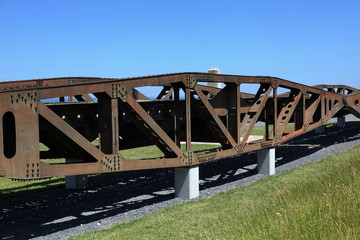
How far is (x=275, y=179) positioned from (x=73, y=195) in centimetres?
760

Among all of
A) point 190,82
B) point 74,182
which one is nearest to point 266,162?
point 190,82

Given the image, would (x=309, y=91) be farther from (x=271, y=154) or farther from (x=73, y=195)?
Answer: (x=73, y=195)

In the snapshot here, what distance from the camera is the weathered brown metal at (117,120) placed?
8.09 meters

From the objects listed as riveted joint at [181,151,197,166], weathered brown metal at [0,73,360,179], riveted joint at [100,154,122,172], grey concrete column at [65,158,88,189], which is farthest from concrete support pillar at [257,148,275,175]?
riveted joint at [100,154,122,172]

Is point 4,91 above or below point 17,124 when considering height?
above

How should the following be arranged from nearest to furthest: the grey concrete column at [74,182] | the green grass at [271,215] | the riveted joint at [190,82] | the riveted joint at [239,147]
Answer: the green grass at [271,215]
the riveted joint at [190,82]
the riveted joint at [239,147]
the grey concrete column at [74,182]

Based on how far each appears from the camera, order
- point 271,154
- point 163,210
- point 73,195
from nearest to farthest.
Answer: point 163,210, point 73,195, point 271,154

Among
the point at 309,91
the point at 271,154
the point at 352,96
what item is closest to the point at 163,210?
the point at 271,154

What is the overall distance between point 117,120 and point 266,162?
28.2 ft

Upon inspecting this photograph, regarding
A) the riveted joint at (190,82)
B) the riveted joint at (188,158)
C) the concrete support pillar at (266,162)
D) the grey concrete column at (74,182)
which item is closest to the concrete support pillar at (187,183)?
the riveted joint at (188,158)

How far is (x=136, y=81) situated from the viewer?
10.6 meters

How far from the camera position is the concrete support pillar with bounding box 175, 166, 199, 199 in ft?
41.6

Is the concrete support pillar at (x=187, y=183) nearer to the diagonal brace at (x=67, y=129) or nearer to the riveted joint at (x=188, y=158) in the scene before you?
the riveted joint at (x=188, y=158)

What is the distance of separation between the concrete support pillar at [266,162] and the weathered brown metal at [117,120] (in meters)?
0.46
